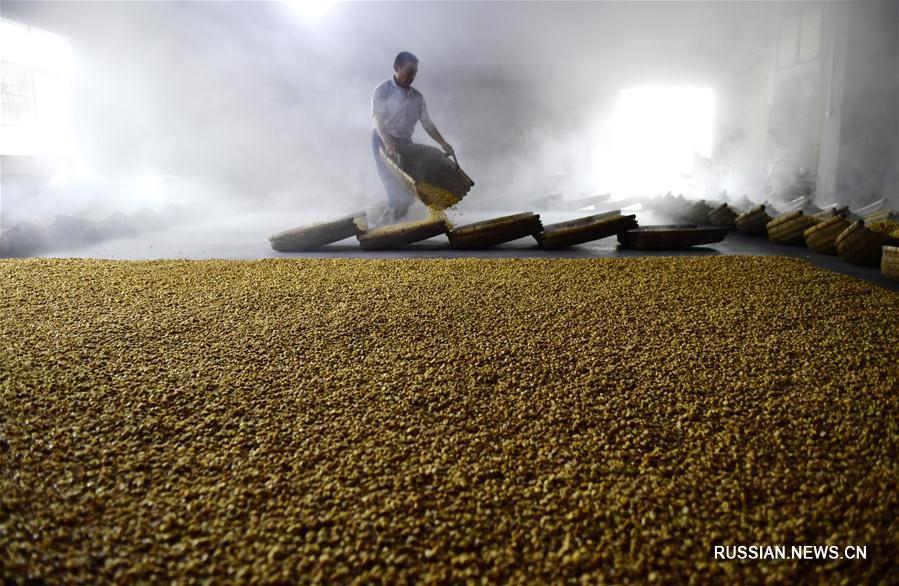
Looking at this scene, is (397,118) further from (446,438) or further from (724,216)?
(446,438)

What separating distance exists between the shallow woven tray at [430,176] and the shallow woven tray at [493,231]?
0.49m

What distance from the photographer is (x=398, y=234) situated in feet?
11.8

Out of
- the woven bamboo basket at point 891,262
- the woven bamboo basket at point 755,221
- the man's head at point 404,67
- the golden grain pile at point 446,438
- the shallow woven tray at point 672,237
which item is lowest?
the golden grain pile at point 446,438

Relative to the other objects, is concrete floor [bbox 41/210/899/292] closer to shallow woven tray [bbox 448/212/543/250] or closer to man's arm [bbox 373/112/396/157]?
shallow woven tray [bbox 448/212/543/250]

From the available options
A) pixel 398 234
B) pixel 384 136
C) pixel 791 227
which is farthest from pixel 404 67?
pixel 791 227

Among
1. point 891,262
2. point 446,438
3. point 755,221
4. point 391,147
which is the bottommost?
point 446,438

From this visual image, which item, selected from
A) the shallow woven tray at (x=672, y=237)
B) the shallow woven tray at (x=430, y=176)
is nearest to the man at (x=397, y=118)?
the shallow woven tray at (x=430, y=176)

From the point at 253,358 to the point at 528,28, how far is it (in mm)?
8727

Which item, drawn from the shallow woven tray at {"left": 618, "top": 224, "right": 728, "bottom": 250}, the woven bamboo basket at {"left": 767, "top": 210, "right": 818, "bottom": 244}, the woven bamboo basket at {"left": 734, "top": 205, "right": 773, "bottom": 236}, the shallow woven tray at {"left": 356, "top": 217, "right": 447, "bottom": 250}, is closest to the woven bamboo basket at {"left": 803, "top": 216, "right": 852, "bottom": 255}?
the woven bamboo basket at {"left": 767, "top": 210, "right": 818, "bottom": 244}

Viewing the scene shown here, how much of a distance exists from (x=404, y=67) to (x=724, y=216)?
108 inches

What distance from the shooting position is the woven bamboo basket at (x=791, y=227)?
353 centimetres

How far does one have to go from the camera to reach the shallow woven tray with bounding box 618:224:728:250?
3.39m

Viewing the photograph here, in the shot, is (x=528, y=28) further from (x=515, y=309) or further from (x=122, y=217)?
(x=515, y=309)

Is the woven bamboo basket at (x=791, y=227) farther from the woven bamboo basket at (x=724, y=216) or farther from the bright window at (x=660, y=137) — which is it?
the bright window at (x=660, y=137)
